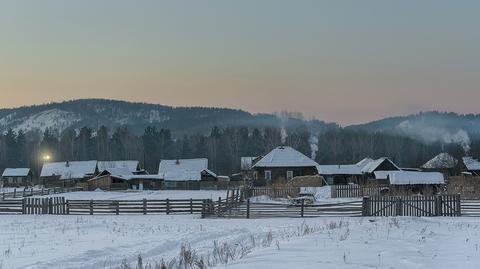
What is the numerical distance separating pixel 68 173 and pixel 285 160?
4792 centimetres

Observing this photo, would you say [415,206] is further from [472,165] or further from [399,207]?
[472,165]

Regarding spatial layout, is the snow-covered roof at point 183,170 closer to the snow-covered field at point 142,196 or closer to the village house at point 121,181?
the village house at point 121,181

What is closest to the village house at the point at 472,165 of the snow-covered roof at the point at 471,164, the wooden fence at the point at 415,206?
the snow-covered roof at the point at 471,164

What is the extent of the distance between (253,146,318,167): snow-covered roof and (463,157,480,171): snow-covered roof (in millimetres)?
32813

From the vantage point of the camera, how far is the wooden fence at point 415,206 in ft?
108

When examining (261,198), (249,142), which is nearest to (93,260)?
(261,198)

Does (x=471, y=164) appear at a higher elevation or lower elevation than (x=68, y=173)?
higher

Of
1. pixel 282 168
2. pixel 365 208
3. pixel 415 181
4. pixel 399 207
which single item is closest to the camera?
pixel 399 207

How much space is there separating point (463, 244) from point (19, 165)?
15862 cm

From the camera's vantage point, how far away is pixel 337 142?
16425 centimetres

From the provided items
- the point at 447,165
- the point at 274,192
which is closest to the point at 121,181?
the point at 274,192

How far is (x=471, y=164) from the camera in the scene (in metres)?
104

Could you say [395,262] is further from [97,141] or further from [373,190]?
[97,141]

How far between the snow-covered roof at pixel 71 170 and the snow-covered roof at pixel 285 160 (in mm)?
42269
